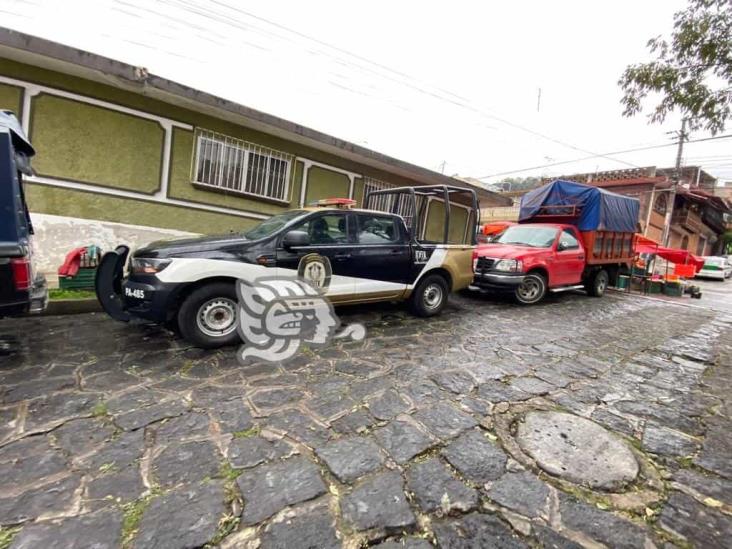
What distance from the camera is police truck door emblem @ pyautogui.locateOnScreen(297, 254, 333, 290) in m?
4.20

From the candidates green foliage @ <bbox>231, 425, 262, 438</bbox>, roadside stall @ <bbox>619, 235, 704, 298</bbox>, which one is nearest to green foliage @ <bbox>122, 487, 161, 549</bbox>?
green foliage @ <bbox>231, 425, 262, 438</bbox>

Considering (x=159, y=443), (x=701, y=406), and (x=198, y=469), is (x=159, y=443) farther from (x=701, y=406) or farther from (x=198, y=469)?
(x=701, y=406)

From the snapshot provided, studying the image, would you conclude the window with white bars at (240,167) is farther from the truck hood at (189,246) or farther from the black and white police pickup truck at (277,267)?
the truck hood at (189,246)

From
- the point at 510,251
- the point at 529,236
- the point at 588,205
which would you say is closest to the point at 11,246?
the point at 510,251

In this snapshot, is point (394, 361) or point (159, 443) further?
point (394, 361)

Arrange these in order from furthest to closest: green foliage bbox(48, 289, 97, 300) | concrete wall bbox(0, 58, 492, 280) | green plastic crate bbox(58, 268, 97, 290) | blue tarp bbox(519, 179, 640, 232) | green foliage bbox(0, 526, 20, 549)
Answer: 1. blue tarp bbox(519, 179, 640, 232)
2. concrete wall bbox(0, 58, 492, 280)
3. green plastic crate bbox(58, 268, 97, 290)
4. green foliage bbox(48, 289, 97, 300)
5. green foliage bbox(0, 526, 20, 549)

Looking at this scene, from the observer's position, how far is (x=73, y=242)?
19.1ft

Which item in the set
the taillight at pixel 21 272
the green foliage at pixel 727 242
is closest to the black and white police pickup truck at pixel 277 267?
the taillight at pixel 21 272

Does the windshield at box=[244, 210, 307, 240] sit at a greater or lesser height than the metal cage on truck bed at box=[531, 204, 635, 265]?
lesser

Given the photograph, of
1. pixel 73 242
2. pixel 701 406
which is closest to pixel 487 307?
pixel 701 406

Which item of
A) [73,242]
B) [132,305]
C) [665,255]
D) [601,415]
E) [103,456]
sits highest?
[665,255]

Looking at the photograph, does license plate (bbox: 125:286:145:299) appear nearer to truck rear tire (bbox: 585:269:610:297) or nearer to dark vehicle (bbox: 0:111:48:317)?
dark vehicle (bbox: 0:111:48:317)

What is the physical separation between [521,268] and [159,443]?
6.51 meters

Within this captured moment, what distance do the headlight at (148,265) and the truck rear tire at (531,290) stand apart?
6.48 m
